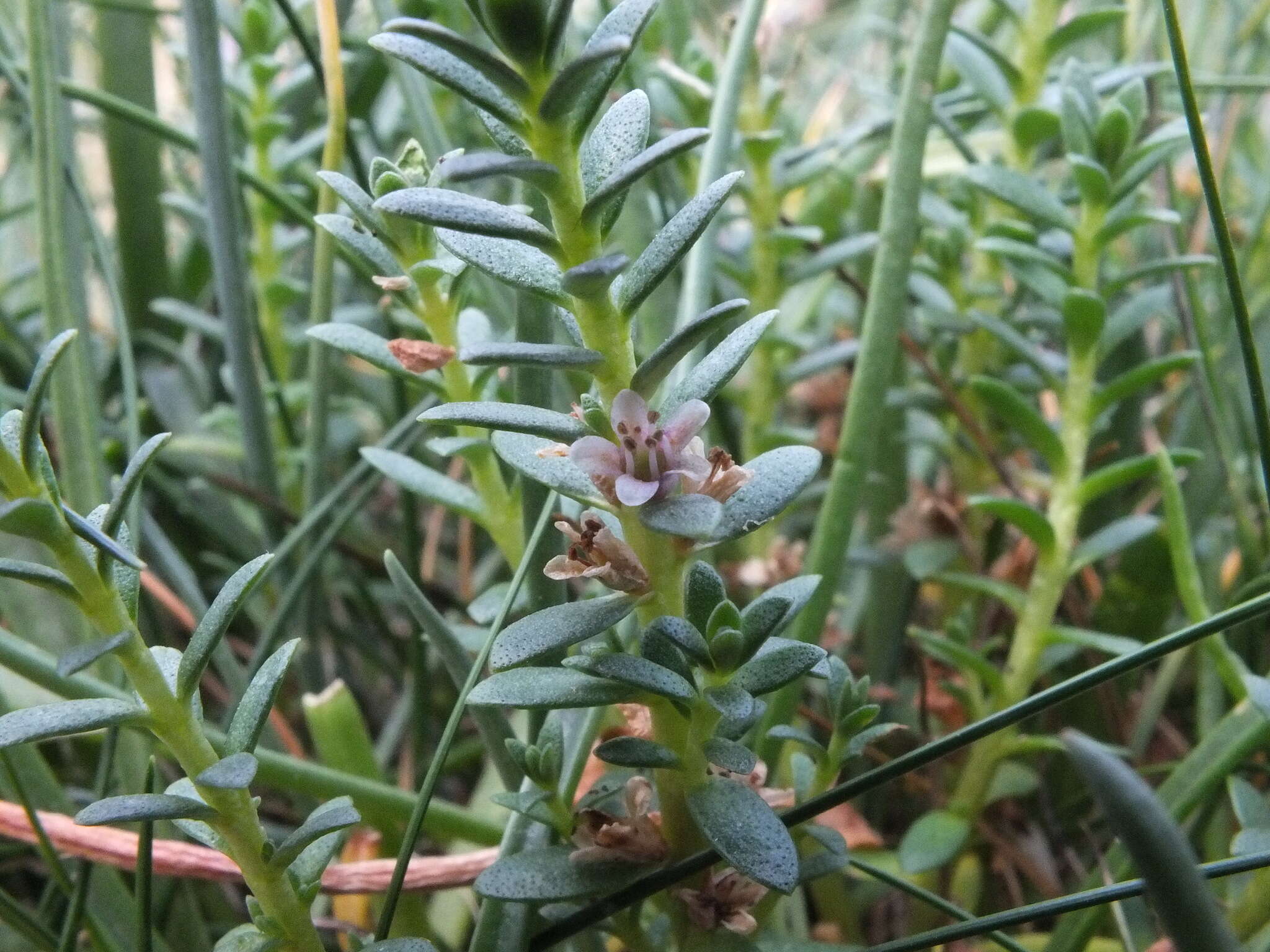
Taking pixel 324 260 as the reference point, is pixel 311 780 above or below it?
below

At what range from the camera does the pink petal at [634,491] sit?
36 centimetres

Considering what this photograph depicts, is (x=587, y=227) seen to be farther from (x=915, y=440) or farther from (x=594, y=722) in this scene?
(x=915, y=440)

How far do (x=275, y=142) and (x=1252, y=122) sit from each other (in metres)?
1.16

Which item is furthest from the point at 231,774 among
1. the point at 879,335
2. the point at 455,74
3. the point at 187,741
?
the point at 879,335

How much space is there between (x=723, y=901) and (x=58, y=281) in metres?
0.56

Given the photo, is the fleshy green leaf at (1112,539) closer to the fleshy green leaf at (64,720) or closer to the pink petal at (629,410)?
the pink petal at (629,410)

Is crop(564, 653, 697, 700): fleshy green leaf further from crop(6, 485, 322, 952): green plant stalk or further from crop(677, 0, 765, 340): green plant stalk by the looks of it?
crop(677, 0, 765, 340): green plant stalk

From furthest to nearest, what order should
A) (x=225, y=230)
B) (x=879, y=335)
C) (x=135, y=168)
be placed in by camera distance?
(x=135, y=168), (x=225, y=230), (x=879, y=335)

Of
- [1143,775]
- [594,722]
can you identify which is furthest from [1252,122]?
[594,722]

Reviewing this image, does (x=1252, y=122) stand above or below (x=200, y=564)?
above

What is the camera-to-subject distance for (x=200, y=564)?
3.11 feet

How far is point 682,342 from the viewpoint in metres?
0.36

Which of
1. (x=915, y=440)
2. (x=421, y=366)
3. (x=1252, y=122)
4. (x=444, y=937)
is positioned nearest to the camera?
(x=421, y=366)

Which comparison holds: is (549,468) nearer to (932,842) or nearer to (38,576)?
(38,576)
